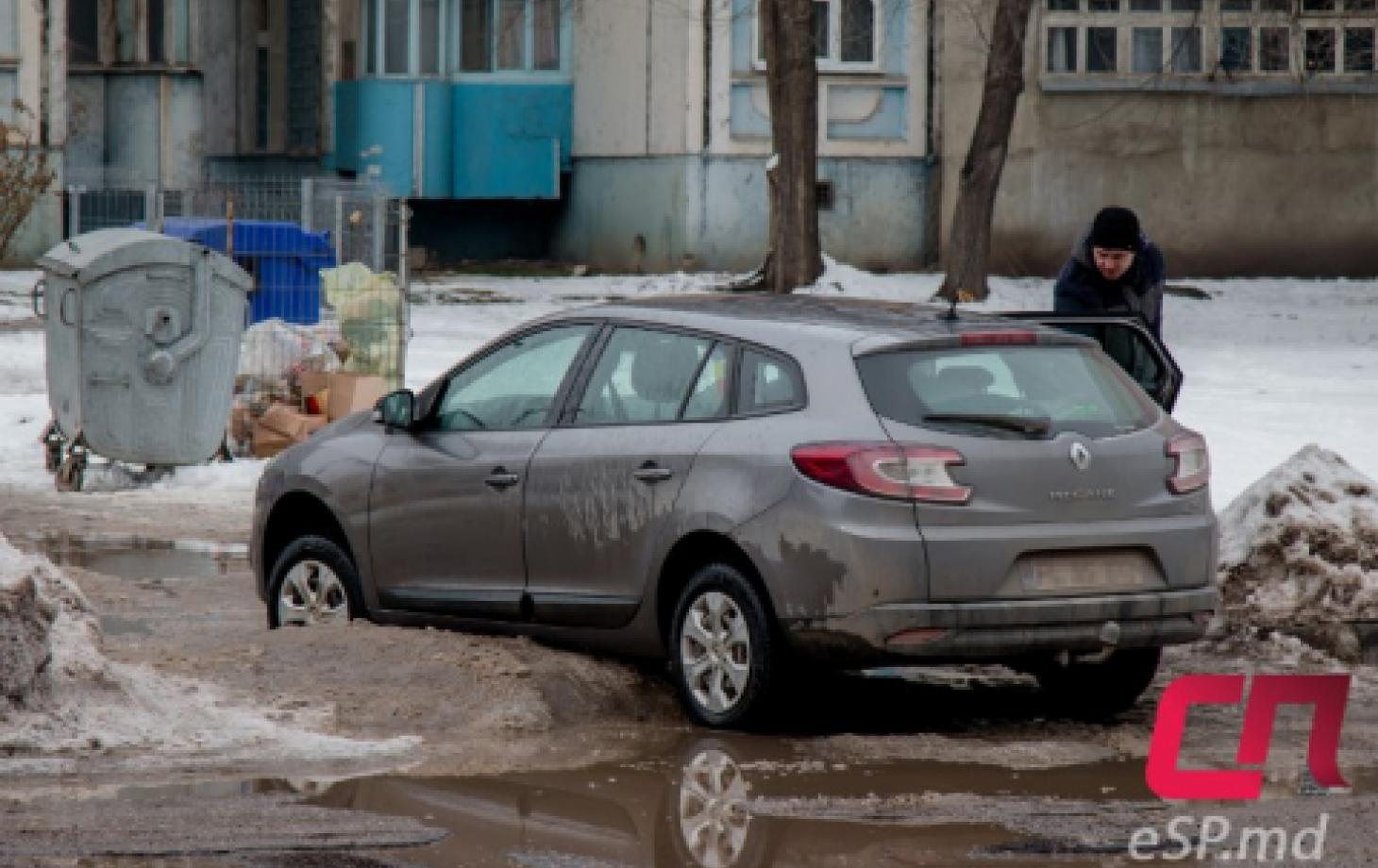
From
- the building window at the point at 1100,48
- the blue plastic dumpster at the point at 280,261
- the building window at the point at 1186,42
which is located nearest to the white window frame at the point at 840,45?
the building window at the point at 1186,42

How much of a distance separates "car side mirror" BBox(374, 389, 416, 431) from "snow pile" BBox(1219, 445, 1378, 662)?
326cm

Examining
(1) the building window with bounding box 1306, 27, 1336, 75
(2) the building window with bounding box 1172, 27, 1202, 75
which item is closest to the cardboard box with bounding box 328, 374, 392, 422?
(2) the building window with bounding box 1172, 27, 1202, 75

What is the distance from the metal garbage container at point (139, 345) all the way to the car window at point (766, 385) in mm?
7715

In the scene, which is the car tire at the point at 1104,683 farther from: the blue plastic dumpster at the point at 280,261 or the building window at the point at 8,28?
the building window at the point at 8,28

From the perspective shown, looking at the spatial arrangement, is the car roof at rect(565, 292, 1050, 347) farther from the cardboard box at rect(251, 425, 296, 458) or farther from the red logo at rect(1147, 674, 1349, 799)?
the cardboard box at rect(251, 425, 296, 458)

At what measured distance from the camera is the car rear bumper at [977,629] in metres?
8.27

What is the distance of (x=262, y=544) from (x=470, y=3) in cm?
2599

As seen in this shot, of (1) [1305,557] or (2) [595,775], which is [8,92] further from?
(2) [595,775]

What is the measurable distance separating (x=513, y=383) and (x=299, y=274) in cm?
1215

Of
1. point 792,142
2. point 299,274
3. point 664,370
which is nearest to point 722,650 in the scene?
point 664,370

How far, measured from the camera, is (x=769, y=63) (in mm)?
27719

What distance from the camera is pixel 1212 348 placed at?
25.1m

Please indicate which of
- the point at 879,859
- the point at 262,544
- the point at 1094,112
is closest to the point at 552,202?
the point at 1094,112

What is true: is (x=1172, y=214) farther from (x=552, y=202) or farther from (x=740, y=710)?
(x=740, y=710)
